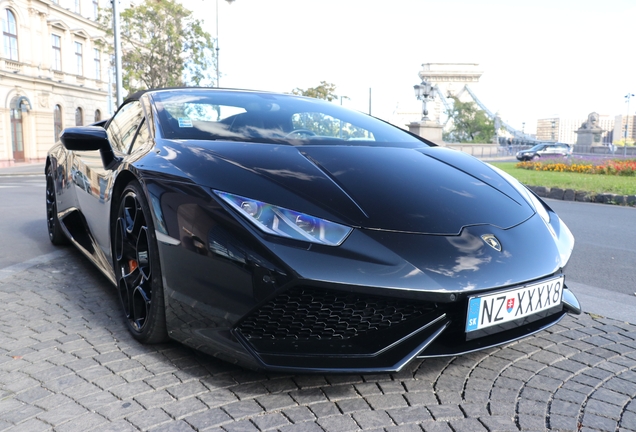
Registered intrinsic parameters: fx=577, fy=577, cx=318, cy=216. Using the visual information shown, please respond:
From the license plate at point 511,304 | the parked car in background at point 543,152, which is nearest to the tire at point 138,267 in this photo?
the license plate at point 511,304

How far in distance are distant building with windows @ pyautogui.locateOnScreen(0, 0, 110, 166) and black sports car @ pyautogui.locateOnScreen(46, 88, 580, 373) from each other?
1036 inches

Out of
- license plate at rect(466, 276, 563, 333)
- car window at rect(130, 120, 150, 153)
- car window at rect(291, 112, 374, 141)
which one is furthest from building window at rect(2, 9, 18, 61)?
license plate at rect(466, 276, 563, 333)

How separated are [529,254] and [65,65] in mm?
32934

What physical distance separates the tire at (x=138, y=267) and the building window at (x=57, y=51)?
30.8m

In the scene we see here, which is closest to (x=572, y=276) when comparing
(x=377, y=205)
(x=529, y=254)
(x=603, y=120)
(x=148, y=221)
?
(x=529, y=254)

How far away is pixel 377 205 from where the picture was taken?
2.09 m

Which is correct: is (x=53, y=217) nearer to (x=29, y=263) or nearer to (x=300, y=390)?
(x=29, y=263)

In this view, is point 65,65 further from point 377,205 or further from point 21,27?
point 377,205

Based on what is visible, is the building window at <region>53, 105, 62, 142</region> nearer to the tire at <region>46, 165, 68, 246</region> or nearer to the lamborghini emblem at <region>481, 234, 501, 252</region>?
the tire at <region>46, 165, 68, 246</region>

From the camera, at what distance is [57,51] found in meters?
30.0

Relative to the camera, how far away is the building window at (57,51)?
1165 inches

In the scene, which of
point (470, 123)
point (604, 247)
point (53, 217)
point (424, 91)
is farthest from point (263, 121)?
point (470, 123)

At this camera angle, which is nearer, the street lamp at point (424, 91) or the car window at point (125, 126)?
the car window at point (125, 126)

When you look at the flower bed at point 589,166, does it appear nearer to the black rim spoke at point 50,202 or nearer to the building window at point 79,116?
the black rim spoke at point 50,202
